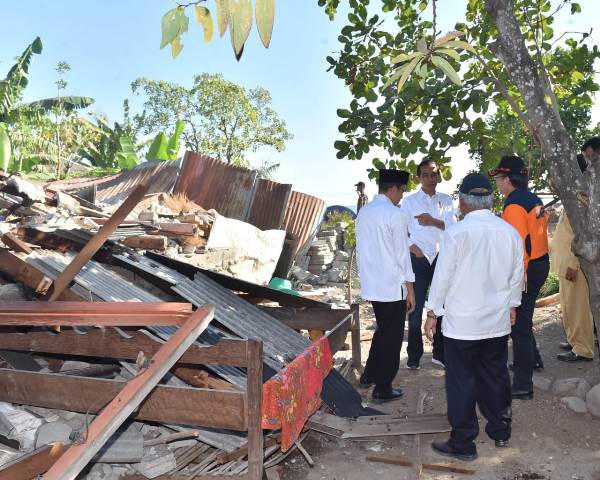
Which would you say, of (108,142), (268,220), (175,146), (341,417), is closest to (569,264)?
(341,417)

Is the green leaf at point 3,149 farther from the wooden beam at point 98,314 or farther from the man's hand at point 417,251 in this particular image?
the wooden beam at point 98,314

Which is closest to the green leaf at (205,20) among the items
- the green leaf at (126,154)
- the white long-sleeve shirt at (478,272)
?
the white long-sleeve shirt at (478,272)

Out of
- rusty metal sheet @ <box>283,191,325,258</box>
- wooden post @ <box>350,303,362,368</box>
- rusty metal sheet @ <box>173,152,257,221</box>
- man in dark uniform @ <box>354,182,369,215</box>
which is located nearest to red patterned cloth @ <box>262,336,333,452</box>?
wooden post @ <box>350,303,362,368</box>

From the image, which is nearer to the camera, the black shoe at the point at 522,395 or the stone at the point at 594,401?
the stone at the point at 594,401

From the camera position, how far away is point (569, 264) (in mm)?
5707

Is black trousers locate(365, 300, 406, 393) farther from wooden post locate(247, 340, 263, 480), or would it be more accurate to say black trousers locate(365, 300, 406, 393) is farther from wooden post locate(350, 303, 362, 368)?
wooden post locate(247, 340, 263, 480)

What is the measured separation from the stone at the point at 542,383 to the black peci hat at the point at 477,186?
218 centimetres

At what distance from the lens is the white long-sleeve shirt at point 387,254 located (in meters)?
A: 4.92

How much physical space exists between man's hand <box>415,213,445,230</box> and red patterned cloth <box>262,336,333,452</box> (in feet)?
6.72

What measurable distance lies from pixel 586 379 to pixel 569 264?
44.5 inches

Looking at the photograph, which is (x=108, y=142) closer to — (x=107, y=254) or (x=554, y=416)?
(x=107, y=254)

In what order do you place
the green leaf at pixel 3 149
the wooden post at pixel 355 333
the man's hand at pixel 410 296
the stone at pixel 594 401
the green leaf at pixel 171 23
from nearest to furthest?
the green leaf at pixel 171 23 < the stone at pixel 594 401 < the man's hand at pixel 410 296 < the wooden post at pixel 355 333 < the green leaf at pixel 3 149

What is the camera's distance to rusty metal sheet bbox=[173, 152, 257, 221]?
1407 cm

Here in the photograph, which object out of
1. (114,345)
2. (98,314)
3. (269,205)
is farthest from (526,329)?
(269,205)
